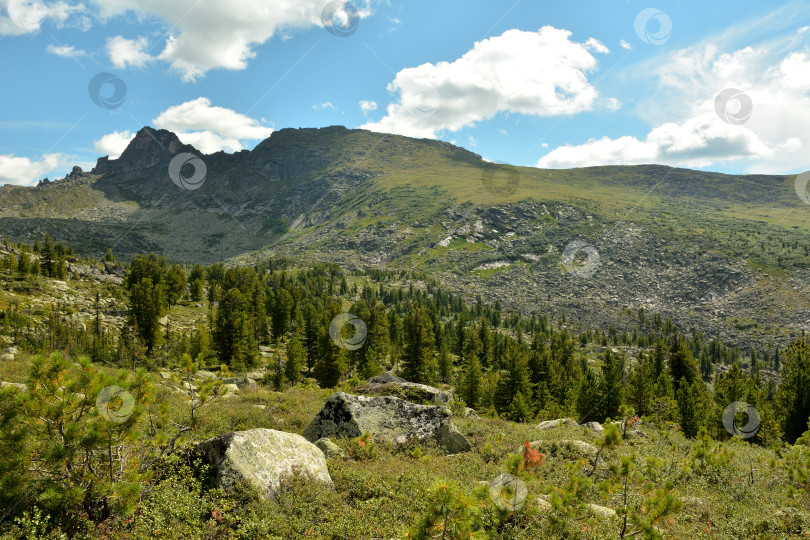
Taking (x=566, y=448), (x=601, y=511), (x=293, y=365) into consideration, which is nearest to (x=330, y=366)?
(x=293, y=365)

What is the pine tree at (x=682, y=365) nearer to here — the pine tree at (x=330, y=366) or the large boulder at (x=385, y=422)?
the pine tree at (x=330, y=366)

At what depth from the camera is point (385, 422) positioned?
54.8ft

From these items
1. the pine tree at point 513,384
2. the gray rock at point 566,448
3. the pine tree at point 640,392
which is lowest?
the pine tree at point 513,384

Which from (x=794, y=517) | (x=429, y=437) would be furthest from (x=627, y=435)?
(x=429, y=437)

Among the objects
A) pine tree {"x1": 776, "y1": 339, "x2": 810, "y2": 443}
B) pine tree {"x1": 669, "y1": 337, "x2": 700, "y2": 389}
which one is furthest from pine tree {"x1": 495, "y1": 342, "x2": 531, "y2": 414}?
pine tree {"x1": 776, "y1": 339, "x2": 810, "y2": 443}

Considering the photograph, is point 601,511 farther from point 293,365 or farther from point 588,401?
point 293,365

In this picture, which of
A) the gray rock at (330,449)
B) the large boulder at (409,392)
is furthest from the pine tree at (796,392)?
the gray rock at (330,449)

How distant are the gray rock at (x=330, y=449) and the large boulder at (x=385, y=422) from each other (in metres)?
1.23

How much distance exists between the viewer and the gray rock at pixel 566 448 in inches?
633

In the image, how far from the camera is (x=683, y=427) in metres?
38.3

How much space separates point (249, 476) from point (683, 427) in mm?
43452

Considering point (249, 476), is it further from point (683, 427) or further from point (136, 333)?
point (136, 333)

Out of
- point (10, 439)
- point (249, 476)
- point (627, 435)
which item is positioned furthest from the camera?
point (627, 435)

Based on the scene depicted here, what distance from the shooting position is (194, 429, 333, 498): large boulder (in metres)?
9.69
